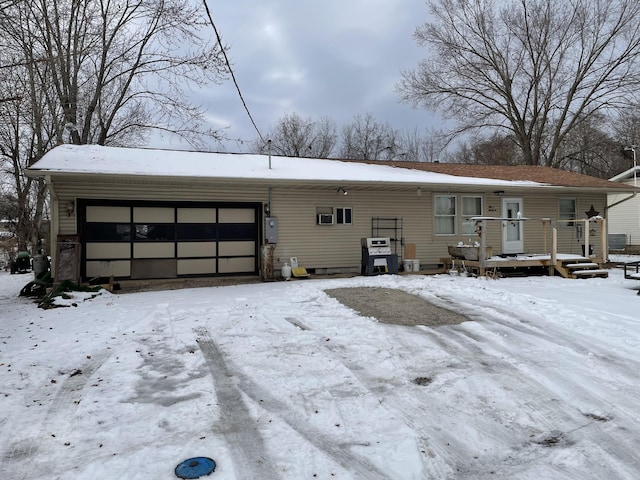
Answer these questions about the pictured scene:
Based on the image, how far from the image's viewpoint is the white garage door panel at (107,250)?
10.2 m

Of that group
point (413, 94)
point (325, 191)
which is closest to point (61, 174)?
point (325, 191)

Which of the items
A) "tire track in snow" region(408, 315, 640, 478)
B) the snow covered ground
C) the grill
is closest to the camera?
the snow covered ground

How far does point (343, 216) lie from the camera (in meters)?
11.8

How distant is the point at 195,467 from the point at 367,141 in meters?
34.1

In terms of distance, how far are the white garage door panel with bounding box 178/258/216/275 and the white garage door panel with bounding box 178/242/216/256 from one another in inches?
6.3

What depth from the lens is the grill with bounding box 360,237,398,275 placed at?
11.4m

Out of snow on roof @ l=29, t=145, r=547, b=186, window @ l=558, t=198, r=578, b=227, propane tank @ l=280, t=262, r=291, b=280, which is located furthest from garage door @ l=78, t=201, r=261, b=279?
window @ l=558, t=198, r=578, b=227

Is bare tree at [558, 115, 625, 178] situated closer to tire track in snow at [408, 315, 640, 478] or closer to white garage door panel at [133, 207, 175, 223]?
white garage door panel at [133, 207, 175, 223]

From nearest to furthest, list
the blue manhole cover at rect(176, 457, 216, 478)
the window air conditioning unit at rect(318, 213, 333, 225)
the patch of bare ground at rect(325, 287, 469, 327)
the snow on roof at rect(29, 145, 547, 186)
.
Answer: the blue manhole cover at rect(176, 457, 216, 478)
the patch of bare ground at rect(325, 287, 469, 327)
the snow on roof at rect(29, 145, 547, 186)
the window air conditioning unit at rect(318, 213, 333, 225)

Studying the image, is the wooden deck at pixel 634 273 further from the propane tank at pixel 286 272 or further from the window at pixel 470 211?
the propane tank at pixel 286 272

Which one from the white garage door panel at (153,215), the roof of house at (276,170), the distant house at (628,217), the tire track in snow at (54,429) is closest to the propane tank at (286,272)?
the roof of house at (276,170)

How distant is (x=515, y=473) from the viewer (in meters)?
2.53

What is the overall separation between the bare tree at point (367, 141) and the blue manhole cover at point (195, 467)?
108 feet

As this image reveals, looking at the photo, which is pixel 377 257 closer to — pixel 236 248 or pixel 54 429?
pixel 236 248
